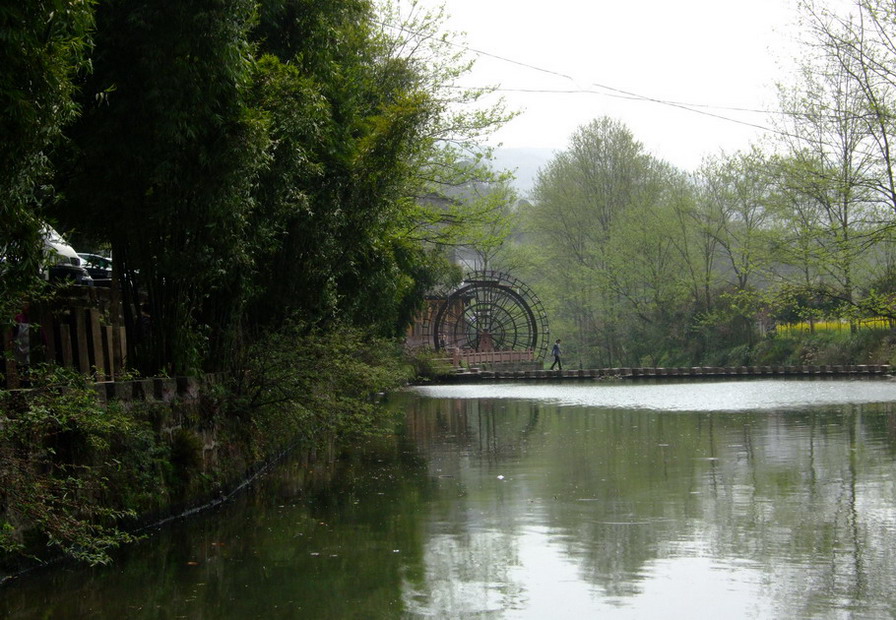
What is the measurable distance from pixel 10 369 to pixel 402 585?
317 centimetres

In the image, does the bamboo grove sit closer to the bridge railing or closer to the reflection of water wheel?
the bridge railing

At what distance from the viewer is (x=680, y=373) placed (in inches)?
1544

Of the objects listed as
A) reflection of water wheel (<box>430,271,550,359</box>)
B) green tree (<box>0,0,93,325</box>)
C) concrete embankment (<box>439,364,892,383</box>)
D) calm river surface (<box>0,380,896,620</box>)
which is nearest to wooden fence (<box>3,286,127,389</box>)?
green tree (<box>0,0,93,325</box>)

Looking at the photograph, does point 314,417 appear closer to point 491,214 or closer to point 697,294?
point 491,214

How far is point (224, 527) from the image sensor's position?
913 centimetres

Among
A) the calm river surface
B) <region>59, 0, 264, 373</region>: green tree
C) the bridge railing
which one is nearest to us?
the calm river surface

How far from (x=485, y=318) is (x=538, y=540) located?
42770 mm

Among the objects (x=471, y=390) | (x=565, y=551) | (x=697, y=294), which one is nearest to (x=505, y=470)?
(x=565, y=551)

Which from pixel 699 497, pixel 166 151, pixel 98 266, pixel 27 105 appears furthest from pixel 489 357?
pixel 27 105

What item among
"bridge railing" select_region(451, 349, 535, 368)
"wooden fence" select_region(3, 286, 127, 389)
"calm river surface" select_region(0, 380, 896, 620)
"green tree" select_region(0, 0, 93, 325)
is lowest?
"calm river surface" select_region(0, 380, 896, 620)

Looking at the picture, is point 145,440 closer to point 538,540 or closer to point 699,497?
point 538,540

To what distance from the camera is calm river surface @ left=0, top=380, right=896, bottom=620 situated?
6.21m

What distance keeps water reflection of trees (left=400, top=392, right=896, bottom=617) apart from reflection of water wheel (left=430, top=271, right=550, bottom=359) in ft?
102

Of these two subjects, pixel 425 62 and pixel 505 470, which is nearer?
pixel 505 470
